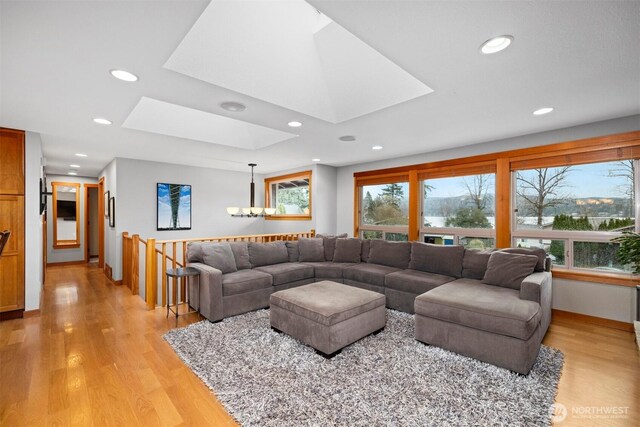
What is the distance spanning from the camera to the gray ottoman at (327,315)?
8.36 feet

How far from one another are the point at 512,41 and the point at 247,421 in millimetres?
2855

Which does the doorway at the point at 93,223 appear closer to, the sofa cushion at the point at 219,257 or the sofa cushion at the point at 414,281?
the sofa cushion at the point at 219,257

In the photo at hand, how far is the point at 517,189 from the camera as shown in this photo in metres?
4.01

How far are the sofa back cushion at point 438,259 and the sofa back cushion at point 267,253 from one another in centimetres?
204

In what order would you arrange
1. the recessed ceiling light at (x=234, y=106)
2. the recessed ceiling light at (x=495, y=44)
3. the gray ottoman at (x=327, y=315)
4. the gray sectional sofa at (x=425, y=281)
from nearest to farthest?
the recessed ceiling light at (x=495, y=44), the gray sectional sofa at (x=425, y=281), the gray ottoman at (x=327, y=315), the recessed ceiling light at (x=234, y=106)

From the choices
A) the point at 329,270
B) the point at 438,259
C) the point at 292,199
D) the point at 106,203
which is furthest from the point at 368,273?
the point at 106,203

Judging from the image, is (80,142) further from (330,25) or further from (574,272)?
(574,272)

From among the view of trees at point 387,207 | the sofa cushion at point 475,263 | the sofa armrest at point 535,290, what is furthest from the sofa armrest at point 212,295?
the view of trees at point 387,207

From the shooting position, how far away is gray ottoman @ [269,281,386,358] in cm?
255

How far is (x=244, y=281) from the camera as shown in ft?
11.8

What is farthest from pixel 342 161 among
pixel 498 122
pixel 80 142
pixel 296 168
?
pixel 80 142

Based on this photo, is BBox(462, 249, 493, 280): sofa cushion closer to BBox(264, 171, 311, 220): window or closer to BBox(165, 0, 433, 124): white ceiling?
BBox(165, 0, 433, 124): white ceiling

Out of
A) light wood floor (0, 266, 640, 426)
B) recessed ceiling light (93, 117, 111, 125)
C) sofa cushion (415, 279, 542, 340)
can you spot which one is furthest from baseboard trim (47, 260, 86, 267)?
sofa cushion (415, 279, 542, 340)

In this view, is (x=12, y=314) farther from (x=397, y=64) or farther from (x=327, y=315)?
(x=397, y=64)
